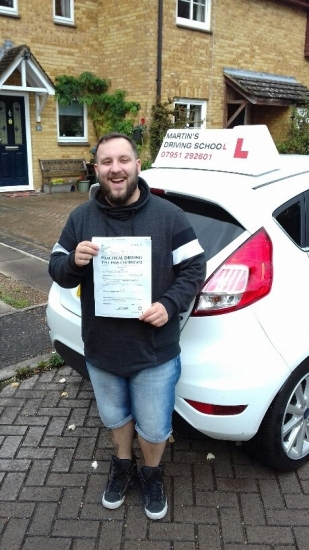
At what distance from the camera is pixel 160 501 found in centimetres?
239

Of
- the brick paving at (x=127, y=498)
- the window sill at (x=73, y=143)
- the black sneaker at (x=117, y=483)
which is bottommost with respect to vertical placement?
the brick paving at (x=127, y=498)

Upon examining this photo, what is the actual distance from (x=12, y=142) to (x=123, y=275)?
475 inches

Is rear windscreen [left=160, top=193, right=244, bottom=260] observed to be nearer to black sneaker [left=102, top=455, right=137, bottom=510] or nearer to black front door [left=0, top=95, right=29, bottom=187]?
black sneaker [left=102, top=455, right=137, bottom=510]

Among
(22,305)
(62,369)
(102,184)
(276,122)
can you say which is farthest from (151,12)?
(102,184)

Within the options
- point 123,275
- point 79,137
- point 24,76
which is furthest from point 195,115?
point 123,275

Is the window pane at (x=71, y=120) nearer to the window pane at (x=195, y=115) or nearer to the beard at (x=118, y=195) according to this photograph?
the window pane at (x=195, y=115)

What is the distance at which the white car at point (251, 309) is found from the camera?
2.23m

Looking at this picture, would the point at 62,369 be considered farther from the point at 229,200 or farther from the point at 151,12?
the point at 151,12

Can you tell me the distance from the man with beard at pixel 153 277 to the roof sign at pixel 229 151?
0.74 m

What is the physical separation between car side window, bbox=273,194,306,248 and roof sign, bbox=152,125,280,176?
24cm

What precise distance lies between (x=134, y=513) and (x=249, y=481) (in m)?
0.65

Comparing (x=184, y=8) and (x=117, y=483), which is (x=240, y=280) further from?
(x=184, y=8)

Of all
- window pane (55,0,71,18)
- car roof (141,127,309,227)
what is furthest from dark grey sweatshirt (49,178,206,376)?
window pane (55,0,71,18)

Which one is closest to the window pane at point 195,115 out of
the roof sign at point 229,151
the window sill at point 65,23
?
the window sill at point 65,23
